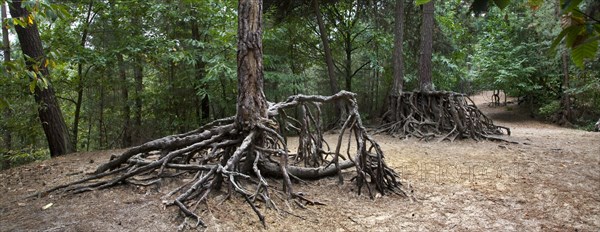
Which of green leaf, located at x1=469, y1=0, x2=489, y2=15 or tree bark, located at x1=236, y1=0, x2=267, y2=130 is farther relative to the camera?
tree bark, located at x1=236, y1=0, x2=267, y2=130

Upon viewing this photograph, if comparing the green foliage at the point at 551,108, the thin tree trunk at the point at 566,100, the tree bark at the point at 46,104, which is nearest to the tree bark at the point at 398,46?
the thin tree trunk at the point at 566,100

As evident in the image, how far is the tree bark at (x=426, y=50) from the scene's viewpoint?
8.94 meters

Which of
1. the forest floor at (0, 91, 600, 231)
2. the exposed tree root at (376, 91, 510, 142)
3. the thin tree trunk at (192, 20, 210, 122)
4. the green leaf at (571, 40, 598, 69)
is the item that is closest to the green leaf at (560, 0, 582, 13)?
the green leaf at (571, 40, 598, 69)

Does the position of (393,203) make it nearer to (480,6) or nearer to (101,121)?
(480,6)

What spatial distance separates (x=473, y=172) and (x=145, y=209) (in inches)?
186

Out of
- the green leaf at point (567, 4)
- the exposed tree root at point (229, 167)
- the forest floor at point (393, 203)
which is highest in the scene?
the green leaf at point (567, 4)

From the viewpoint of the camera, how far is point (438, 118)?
8.70 m

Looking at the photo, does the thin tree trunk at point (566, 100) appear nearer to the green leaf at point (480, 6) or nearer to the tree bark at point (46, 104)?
the green leaf at point (480, 6)

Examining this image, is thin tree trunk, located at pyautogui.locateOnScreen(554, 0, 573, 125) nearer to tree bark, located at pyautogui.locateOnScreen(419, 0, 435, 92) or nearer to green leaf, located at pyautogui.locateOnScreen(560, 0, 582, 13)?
tree bark, located at pyautogui.locateOnScreen(419, 0, 435, 92)

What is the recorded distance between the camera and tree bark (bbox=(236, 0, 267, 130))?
409 cm

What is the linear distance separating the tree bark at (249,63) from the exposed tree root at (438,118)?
5492 mm

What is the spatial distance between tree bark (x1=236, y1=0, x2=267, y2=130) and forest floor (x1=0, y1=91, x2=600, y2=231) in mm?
1095

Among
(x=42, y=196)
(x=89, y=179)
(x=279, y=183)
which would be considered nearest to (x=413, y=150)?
(x=279, y=183)

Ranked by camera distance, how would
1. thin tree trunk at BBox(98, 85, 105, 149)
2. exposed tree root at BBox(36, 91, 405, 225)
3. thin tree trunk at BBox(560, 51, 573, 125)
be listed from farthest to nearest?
thin tree trunk at BBox(560, 51, 573, 125) → thin tree trunk at BBox(98, 85, 105, 149) → exposed tree root at BBox(36, 91, 405, 225)
